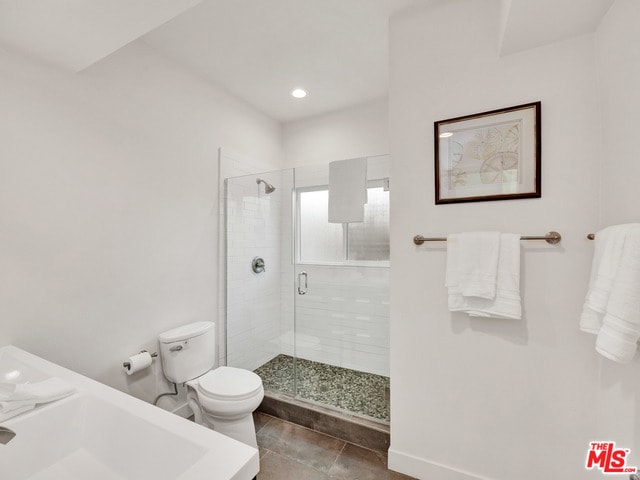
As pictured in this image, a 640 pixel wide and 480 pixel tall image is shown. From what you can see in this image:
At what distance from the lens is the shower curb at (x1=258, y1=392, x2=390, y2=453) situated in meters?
1.82

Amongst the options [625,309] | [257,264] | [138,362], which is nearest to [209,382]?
[138,362]

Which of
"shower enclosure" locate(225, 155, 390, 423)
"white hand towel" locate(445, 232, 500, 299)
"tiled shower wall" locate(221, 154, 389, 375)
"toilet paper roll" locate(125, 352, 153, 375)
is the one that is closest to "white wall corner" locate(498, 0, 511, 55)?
"white hand towel" locate(445, 232, 500, 299)

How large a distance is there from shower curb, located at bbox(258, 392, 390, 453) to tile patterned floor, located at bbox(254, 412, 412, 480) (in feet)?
0.13

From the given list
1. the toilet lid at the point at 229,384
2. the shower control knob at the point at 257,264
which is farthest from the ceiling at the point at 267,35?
the toilet lid at the point at 229,384

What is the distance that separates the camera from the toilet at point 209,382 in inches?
66.7

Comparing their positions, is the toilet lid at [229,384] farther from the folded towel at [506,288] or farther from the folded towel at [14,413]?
the folded towel at [506,288]

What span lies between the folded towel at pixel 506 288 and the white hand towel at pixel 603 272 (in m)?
0.25

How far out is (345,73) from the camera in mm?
2299

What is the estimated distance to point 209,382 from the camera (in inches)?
71.4

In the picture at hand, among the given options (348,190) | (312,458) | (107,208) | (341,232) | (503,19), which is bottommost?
(312,458)

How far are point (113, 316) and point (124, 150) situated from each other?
3.34 ft

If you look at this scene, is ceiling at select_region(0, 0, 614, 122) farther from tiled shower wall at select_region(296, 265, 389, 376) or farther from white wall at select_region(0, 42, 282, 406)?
tiled shower wall at select_region(296, 265, 389, 376)

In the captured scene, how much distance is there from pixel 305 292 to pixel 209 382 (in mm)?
997

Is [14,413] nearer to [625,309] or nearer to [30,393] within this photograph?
[30,393]
